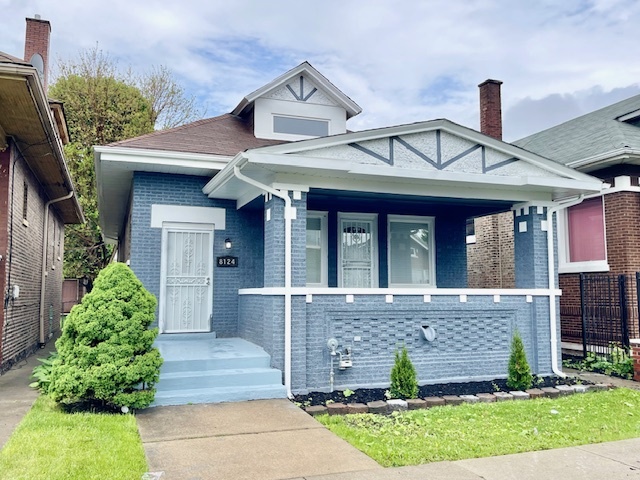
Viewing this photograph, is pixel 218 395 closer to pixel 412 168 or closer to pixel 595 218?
pixel 412 168

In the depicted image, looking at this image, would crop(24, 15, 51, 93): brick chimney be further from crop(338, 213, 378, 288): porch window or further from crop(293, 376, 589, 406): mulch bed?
crop(293, 376, 589, 406): mulch bed

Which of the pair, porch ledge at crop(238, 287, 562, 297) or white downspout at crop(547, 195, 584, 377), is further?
white downspout at crop(547, 195, 584, 377)

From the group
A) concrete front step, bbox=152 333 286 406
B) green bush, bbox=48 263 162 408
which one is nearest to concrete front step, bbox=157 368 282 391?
concrete front step, bbox=152 333 286 406

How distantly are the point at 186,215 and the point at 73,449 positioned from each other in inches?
202

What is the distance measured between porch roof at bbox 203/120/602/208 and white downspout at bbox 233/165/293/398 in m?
0.14

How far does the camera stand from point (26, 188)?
388 inches

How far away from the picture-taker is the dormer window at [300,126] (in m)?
10.8

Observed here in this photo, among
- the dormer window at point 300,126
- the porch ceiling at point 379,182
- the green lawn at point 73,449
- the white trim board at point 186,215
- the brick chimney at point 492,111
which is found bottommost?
the green lawn at point 73,449

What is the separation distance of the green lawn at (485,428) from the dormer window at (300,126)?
6.43 metres

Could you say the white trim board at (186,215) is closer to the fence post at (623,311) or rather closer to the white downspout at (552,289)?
the white downspout at (552,289)

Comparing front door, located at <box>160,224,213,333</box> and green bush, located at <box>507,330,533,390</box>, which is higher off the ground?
front door, located at <box>160,224,213,333</box>

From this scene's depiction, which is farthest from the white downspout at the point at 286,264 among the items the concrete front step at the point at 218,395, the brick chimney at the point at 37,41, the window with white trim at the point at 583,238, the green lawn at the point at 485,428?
the brick chimney at the point at 37,41

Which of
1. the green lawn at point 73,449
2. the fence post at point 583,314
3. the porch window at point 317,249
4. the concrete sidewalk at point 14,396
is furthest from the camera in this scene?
the fence post at point 583,314

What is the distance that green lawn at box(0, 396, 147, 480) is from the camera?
13.2 feet
